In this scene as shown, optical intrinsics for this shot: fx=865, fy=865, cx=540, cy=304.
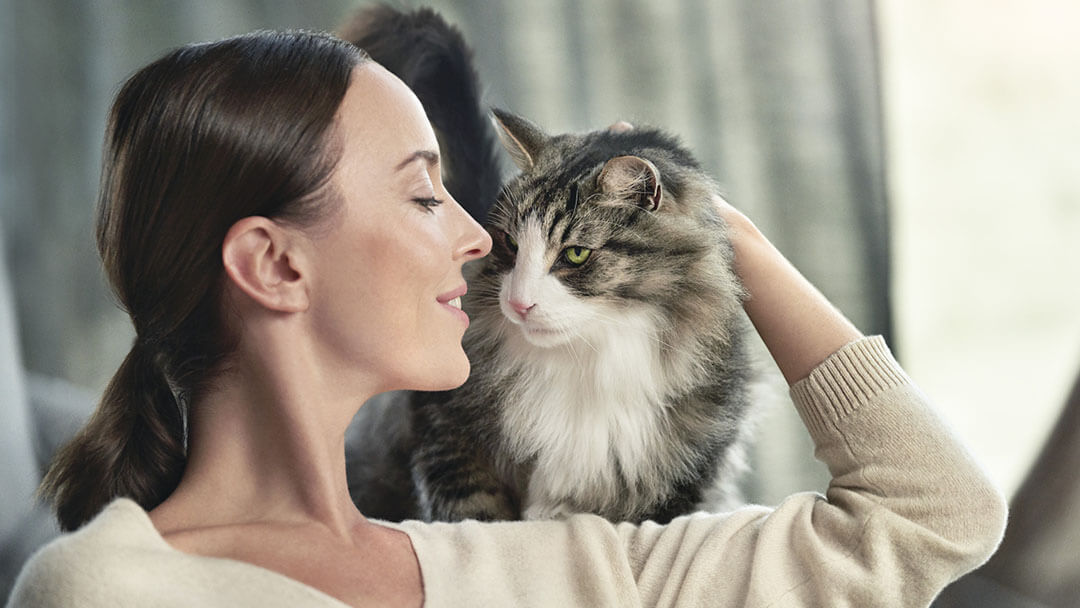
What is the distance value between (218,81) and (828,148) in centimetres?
160

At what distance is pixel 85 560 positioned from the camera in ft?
2.85

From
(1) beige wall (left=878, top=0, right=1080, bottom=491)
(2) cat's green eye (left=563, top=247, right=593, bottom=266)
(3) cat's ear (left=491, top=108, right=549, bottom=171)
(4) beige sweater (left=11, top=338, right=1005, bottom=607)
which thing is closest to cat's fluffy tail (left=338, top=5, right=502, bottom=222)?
(3) cat's ear (left=491, top=108, right=549, bottom=171)

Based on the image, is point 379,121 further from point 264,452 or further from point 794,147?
point 794,147

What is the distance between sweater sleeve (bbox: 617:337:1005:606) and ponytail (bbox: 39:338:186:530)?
61cm

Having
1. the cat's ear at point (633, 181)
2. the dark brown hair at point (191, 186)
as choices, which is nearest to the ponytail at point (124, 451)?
the dark brown hair at point (191, 186)

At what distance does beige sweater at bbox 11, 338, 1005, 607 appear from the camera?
39.9 inches

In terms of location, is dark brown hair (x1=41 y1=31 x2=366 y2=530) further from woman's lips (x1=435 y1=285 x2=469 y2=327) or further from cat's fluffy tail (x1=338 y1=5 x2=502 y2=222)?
cat's fluffy tail (x1=338 y1=5 x2=502 y2=222)

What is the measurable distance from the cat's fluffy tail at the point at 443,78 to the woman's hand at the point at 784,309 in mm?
429

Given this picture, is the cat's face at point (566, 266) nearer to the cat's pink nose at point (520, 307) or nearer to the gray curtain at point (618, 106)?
the cat's pink nose at point (520, 307)

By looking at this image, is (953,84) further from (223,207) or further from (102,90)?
(102,90)

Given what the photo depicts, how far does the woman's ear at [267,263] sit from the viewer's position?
3.12 feet

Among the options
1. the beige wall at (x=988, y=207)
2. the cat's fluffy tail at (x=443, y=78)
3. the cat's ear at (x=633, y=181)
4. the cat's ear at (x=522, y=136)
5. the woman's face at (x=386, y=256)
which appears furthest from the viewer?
the beige wall at (x=988, y=207)

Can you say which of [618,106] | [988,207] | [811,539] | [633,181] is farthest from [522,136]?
[988,207]

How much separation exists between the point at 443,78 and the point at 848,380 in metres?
0.80
